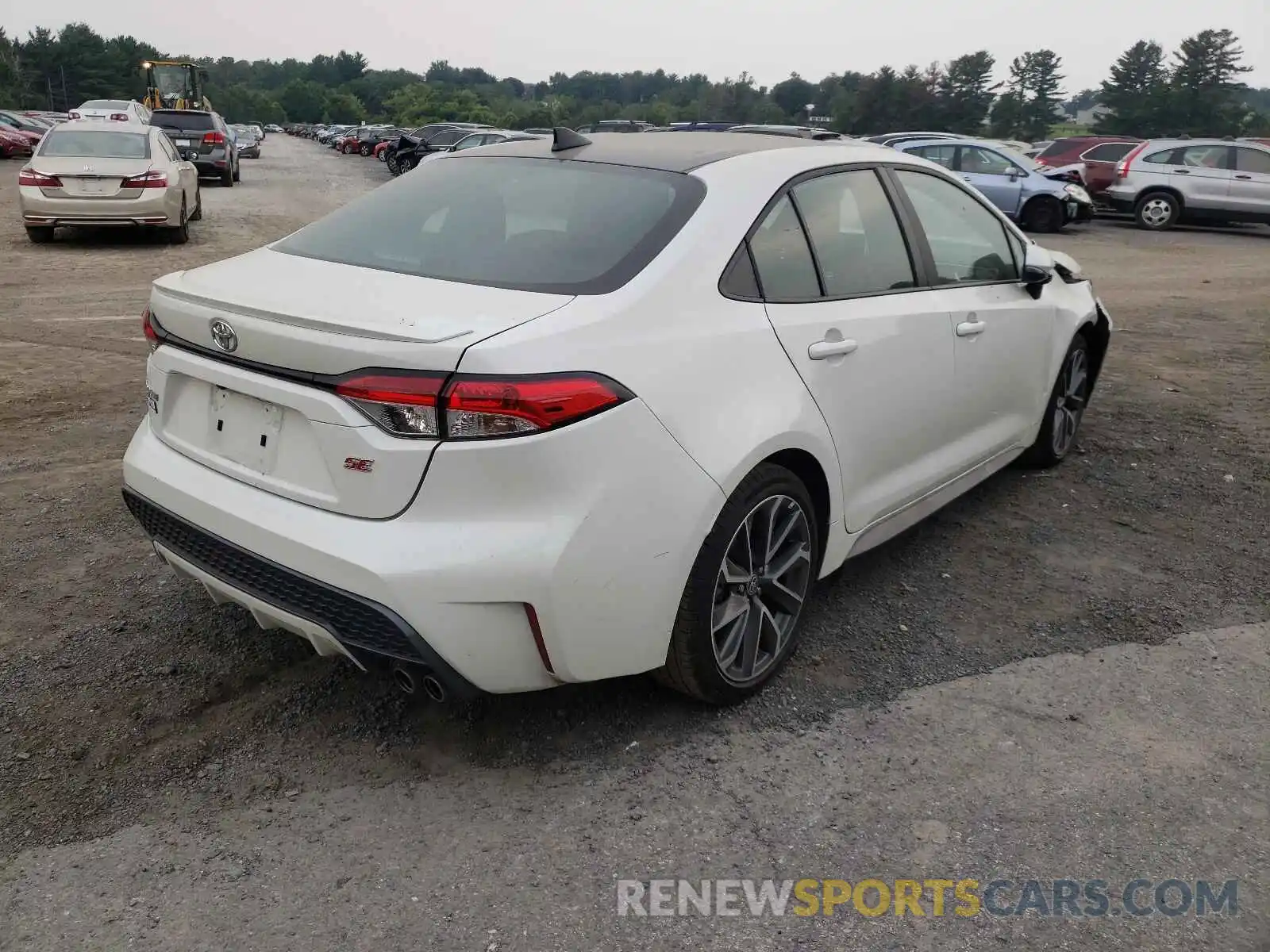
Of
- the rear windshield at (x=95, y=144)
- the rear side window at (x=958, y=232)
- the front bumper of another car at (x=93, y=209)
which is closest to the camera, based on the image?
the rear side window at (x=958, y=232)

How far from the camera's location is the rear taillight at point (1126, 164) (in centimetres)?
1903

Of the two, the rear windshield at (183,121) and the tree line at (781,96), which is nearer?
the rear windshield at (183,121)

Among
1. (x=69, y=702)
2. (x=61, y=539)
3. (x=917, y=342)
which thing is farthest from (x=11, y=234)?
(x=917, y=342)

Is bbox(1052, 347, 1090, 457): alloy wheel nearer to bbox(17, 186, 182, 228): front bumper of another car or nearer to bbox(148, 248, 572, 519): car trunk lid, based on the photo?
bbox(148, 248, 572, 519): car trunk lid

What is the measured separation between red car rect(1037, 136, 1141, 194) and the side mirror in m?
17.0

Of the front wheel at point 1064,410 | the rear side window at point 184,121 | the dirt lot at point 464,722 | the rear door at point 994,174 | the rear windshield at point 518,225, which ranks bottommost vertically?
the dirt lot at point 464,722

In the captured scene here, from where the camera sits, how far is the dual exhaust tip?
2.59m

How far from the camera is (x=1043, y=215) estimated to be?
17734mm

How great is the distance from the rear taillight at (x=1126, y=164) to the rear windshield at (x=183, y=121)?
18.6 m

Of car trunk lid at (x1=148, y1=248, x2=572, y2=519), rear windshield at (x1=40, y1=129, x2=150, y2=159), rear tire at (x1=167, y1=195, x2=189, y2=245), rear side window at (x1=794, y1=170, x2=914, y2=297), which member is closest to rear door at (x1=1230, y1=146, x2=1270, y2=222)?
rear tire at (x1=167, y1=195, x2=189, y2=245)

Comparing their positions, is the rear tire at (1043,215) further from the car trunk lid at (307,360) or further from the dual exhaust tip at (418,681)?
the dual exhaust tip at (418,681)

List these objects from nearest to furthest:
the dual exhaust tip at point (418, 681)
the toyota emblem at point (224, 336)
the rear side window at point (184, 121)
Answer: the dual exhaust tip at point (418, 681) < the toyota emblem at point (224, 336) < the rear side window at point (184, 121)

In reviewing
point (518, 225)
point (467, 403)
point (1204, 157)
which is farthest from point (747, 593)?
point (1204, 157)

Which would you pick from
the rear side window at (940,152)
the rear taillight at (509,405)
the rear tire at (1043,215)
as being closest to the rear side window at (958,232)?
the rear taillight at (509,405)
